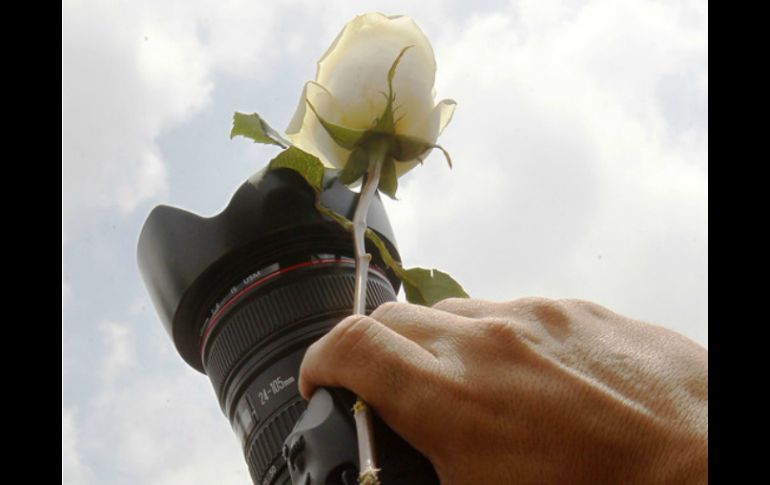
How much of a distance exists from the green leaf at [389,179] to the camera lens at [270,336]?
0.05 m

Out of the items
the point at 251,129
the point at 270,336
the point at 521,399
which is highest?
the point at 251,129

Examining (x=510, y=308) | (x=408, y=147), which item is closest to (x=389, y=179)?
(x=408, y=147)

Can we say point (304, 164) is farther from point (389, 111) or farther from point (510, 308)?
point (510, 308)

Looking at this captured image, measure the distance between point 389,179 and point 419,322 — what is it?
160mm

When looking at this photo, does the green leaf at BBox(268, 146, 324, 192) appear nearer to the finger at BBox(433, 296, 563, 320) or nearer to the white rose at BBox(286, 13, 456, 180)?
the white rose at BBox(286, 13, 456, 180)

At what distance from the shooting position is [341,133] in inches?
17.5

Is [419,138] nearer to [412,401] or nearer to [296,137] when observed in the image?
[296,137]

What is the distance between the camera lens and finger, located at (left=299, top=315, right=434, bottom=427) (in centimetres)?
12

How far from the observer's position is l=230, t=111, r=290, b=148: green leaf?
0.49 m

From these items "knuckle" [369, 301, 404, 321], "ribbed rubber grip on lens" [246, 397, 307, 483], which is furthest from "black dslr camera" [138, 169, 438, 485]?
"knuckle" [369, 301, 404, 321]

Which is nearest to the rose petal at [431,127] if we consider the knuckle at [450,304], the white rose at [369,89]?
the white rose at [369,89]

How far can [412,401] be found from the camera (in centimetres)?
29
